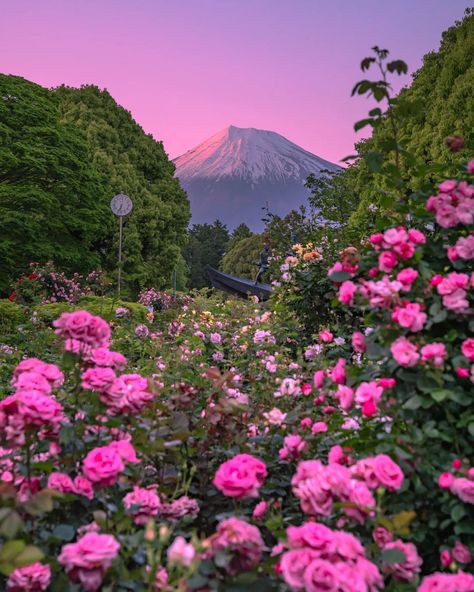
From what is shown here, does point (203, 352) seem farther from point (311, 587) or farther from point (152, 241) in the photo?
point (152, 241)

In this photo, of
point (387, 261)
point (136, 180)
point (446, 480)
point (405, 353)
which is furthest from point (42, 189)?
point (446, 480)

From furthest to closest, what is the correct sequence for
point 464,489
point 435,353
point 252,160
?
point 252,160 < point 435,353 < point 464,489

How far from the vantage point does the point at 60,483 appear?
1.83m

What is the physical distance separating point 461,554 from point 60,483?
128 centimetres

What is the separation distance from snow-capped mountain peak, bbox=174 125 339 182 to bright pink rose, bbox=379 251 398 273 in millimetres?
148477

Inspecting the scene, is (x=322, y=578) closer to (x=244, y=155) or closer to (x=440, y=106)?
(x=440, y=106)

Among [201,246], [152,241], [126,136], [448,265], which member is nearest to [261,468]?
[448,265]

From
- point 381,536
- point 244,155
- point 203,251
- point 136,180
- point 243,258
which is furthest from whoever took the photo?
point 244,155

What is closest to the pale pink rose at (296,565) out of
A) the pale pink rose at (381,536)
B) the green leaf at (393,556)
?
the green leaf at (393,556)

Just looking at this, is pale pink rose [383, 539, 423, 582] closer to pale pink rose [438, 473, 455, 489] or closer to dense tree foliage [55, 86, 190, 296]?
pale pink rose [438, 473, 455, 489]

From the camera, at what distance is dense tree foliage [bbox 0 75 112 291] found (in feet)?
54.1

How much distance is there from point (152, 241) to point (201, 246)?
39232 millimetres

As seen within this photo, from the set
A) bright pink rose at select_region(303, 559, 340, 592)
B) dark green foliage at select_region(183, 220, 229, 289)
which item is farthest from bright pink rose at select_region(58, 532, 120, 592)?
dark green foliage at select_region(183, 220, 229, 289)

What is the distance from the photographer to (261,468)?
1.72m
